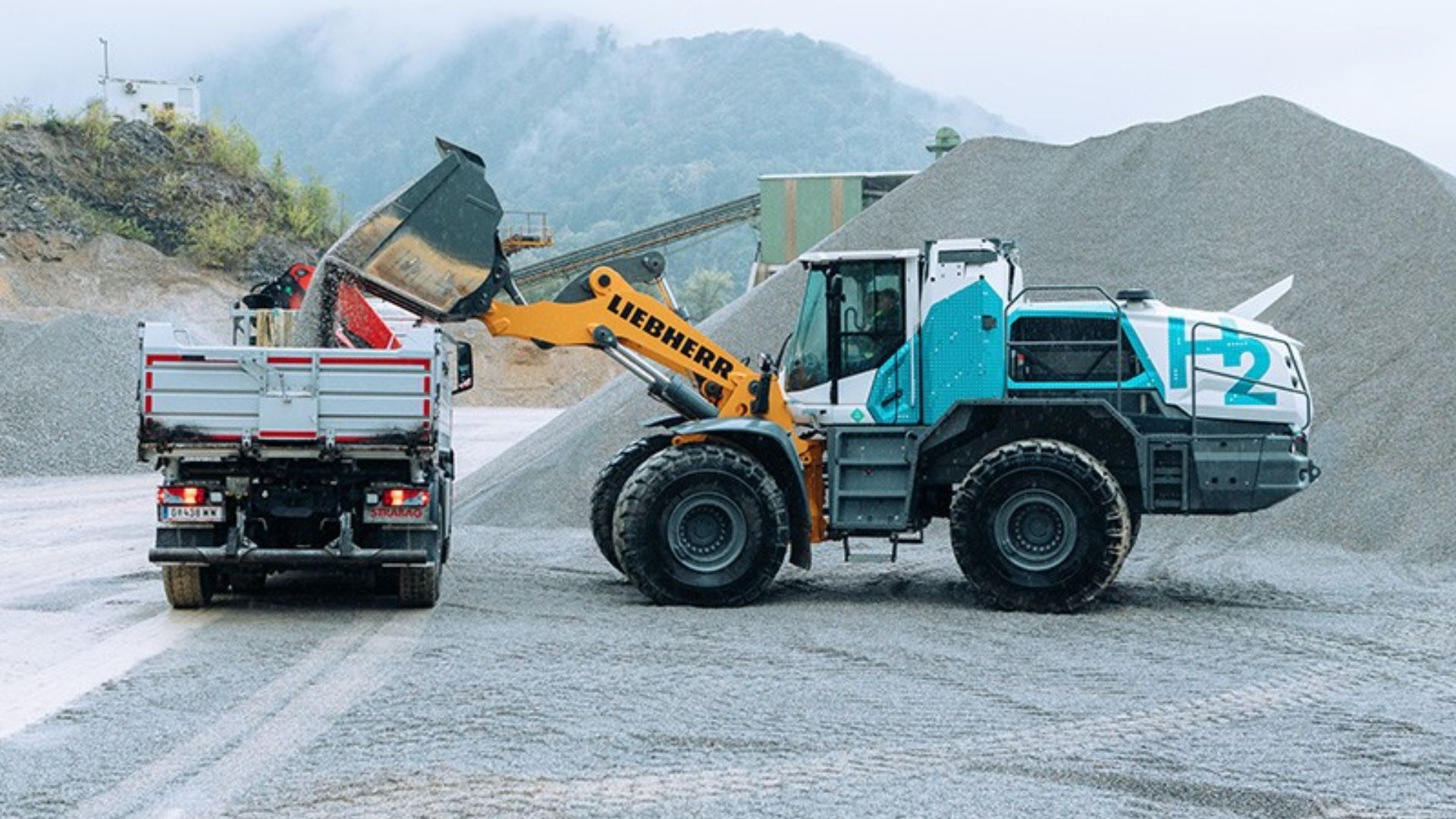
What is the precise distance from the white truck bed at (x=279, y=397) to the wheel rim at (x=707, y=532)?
77.0 inches

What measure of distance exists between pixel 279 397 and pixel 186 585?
1628mm

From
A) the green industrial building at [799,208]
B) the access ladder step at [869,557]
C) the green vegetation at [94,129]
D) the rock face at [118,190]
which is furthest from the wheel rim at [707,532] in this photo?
the green vegetation at [94,129]

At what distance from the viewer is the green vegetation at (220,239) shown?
51.8 metres

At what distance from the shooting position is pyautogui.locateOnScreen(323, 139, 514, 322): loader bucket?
13016 mm

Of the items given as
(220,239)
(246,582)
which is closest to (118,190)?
(220,239)

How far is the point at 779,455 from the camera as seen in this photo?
13148 mm

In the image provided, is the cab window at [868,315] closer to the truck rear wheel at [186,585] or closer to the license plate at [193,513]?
the license plate at [193,513]

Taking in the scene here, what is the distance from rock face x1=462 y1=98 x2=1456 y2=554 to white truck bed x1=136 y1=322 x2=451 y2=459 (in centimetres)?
734

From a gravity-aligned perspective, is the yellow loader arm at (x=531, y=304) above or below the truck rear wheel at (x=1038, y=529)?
above

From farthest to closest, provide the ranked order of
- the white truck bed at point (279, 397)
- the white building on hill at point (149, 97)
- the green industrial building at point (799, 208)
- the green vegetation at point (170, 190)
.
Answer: the white building on hill at point (149, 97) → the green vegetation at point (170, 190) → the green industrial building at point (799, 208) → the white truck bed at point (279, 397)

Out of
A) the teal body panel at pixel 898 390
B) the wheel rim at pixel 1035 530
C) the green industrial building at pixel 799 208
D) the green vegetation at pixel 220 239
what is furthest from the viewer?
the green vegetation at pixel 220 239

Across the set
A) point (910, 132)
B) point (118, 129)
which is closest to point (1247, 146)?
point (118, 129)

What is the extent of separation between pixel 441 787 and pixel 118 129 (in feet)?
163

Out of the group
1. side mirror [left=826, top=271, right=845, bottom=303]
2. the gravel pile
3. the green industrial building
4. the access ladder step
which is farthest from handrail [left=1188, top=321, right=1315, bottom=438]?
the green industrial building
